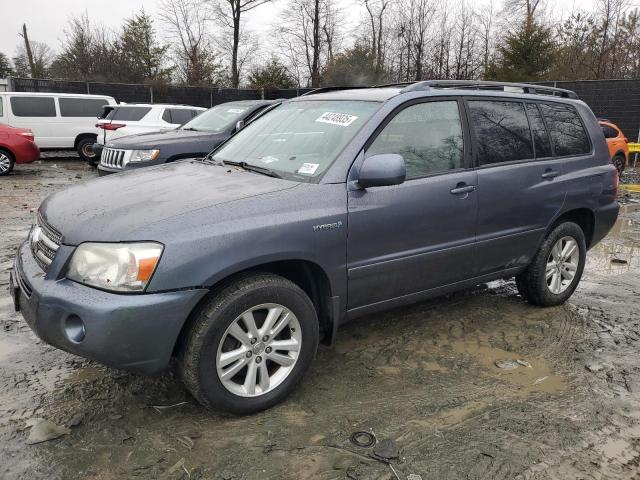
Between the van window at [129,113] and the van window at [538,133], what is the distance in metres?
10.9

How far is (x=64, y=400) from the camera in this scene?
2.92m

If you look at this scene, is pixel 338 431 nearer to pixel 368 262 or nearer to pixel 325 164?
pixel 368 262

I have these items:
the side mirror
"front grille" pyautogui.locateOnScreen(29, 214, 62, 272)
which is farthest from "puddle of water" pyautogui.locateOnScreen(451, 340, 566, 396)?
"front grille" pyautogui.locateOnScreen(29, 214, 62, 272)

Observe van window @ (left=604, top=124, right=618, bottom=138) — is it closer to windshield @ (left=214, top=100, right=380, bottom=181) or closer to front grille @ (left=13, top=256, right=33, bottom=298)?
windshield @ (left=214, top=100, right=380, bottom=181)

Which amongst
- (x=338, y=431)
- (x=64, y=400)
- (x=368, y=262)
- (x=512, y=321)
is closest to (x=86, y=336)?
(x=64, y=400)

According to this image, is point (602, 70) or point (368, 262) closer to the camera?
point (368, 262)

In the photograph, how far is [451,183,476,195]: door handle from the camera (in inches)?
137

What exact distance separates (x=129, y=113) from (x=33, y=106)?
3355 mm

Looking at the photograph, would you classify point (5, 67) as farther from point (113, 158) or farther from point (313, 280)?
point (313, 280)

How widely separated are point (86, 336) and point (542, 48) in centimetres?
2856

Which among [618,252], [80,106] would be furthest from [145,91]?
[618,252]

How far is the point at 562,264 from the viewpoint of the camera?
449 centimetres

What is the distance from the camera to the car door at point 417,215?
3076 mm

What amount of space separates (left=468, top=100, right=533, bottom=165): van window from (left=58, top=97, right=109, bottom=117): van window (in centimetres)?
1386
